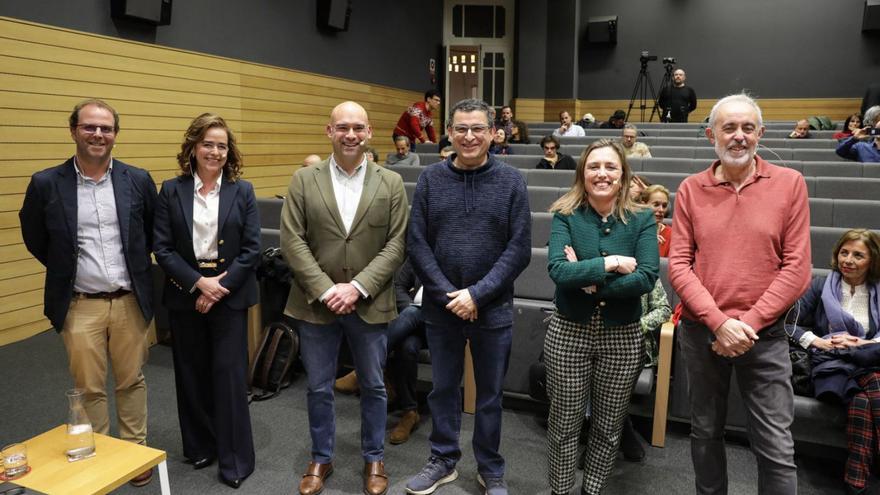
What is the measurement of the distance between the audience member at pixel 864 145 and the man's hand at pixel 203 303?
15.9ft

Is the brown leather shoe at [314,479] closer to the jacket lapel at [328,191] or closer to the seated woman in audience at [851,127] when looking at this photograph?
the jacket lapel at [328,191]

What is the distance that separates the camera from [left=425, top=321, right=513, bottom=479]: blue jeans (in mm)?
1905

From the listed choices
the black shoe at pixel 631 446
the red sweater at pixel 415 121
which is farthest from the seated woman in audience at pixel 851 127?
the black shoe at pixel 631 446

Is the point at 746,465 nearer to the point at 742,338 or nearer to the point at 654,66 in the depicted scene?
the point at 742,338

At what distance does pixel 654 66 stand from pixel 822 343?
893cm

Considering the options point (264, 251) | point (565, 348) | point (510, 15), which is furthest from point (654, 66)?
point (565, 348)

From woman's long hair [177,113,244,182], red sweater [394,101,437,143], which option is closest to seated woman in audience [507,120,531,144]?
red sweater [394,101,437,143]

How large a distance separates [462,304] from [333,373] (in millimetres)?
562

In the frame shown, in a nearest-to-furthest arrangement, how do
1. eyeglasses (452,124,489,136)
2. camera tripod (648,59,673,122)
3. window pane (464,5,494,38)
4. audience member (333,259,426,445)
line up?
eyeglasses (452,124,489,136)
audience member (333,259,426,445)
camera tripod (648,59,673,122)
window pane (464,5,494,38)

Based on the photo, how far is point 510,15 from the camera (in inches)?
400

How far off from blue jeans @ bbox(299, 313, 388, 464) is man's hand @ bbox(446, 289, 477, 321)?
321mm

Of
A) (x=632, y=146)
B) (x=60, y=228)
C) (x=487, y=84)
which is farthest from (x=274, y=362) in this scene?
(x=487, y=84)

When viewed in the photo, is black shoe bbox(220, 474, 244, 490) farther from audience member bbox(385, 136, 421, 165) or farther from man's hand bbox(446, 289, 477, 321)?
audience member bbox(385, 136, 421, 165)

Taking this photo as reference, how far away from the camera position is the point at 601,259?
66.9 inches
